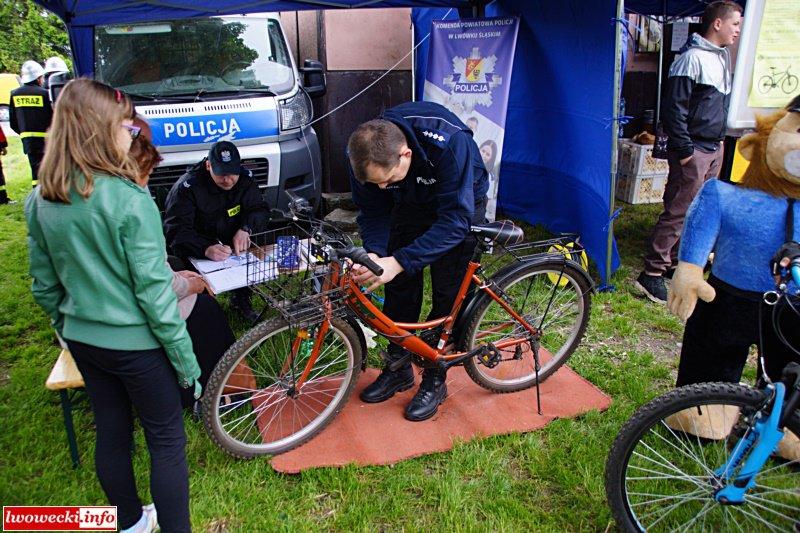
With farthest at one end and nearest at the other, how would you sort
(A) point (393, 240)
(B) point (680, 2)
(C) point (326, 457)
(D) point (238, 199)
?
(B) point (680, 2)
(D) point (238, 199)
(A) point (393, 240)
(C) point (326, 457)

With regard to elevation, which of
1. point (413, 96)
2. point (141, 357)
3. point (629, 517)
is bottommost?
point (629, 517)

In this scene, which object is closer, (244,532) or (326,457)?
(244,532)

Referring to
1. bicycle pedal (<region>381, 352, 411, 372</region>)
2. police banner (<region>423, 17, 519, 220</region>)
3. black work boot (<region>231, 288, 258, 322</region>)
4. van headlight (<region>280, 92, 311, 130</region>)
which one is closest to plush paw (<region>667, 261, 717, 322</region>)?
bicycle pedal (<region>381, 352, 411, 372</region>)

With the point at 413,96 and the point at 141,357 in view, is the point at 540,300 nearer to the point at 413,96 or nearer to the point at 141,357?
the point at 141,357

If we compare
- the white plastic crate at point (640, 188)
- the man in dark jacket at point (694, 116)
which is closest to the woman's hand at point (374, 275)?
the man in dark jacket at point (694, 116)

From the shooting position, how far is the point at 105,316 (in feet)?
6.07

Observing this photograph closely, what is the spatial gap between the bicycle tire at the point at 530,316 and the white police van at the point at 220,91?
2.77 metres

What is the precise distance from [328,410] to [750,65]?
2.43 meters

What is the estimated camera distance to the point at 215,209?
12.7 ft

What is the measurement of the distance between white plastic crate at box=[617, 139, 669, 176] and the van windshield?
385 cm

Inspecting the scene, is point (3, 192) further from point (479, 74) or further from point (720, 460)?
point (720, 460)

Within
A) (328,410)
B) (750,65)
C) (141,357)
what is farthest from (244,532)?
(750,65)

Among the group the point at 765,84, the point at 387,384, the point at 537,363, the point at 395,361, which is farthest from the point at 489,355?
the point at 765,84

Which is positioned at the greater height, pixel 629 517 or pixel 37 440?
pixel 629 517
